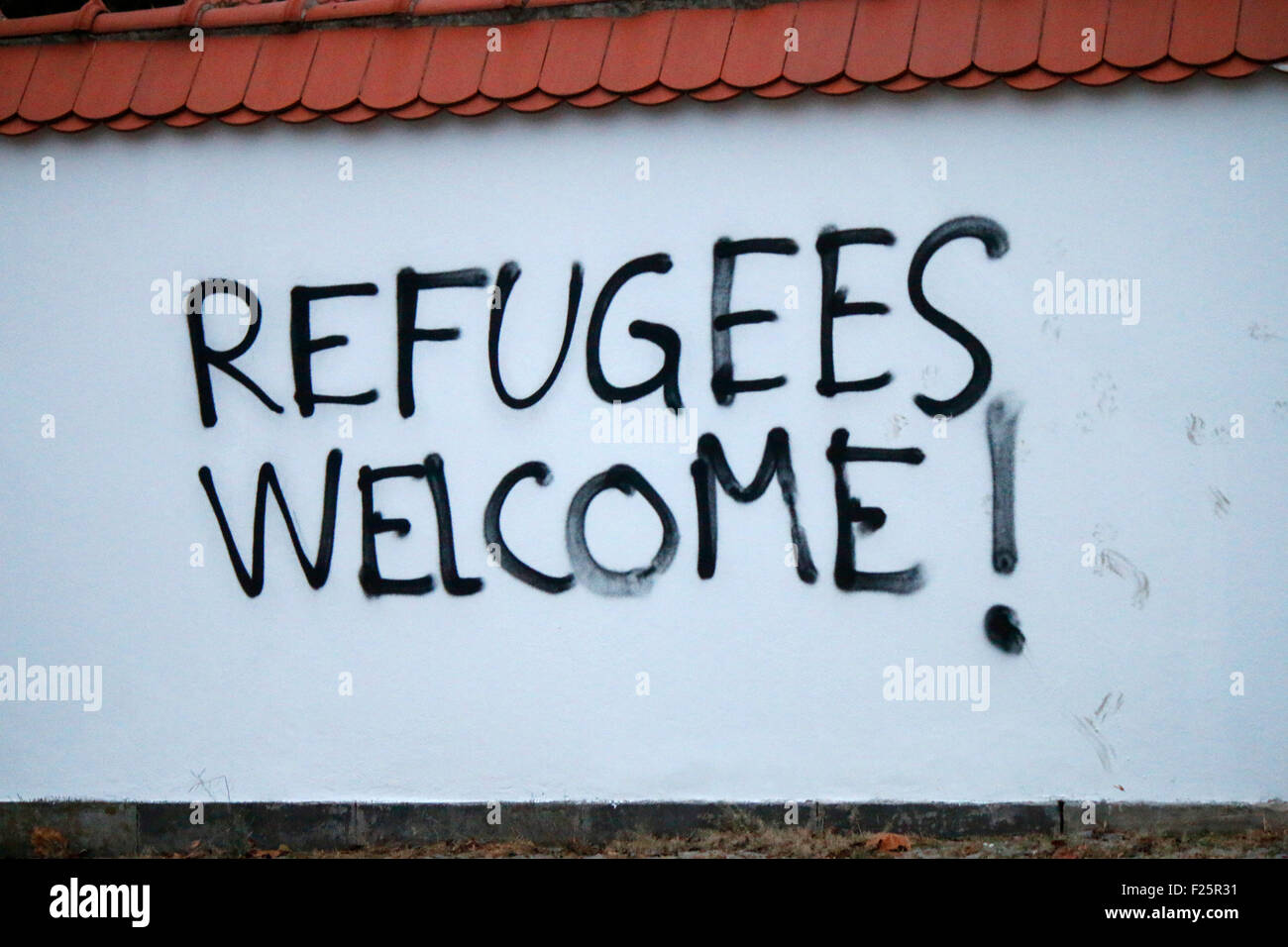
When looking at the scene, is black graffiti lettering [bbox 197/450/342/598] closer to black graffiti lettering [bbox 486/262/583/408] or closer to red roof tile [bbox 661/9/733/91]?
black graffiti lettering [bbox 486/262/583/408]

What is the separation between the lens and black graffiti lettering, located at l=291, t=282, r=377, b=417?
564cm

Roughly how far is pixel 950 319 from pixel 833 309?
46 cm

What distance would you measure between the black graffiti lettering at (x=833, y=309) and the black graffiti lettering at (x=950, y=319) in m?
0.16

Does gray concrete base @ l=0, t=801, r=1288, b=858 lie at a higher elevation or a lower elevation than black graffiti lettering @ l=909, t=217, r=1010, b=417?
lower

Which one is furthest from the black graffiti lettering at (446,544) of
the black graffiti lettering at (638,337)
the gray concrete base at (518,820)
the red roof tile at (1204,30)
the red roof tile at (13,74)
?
the red roof tile at (1204,30)

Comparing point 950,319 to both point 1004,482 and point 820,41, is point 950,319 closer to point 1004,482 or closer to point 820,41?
point 1004,482

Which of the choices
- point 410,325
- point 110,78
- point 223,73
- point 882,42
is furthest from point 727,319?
point 110,78

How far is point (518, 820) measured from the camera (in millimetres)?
5492

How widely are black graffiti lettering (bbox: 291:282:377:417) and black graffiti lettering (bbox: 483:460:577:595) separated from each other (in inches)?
29.8

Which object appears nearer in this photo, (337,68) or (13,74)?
(337,68)

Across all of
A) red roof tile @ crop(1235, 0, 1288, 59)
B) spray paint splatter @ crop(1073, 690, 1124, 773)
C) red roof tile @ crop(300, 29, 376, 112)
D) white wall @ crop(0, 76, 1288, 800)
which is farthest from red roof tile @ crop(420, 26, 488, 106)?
spray paint splatter @ crop(1073, 690, 1124, 773)

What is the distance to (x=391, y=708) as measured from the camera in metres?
5.60

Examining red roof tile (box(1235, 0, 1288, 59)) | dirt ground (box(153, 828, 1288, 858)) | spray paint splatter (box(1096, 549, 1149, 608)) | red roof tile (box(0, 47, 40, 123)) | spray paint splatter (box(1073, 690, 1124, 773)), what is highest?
red roof tile (box(0, 47, 40, 123))

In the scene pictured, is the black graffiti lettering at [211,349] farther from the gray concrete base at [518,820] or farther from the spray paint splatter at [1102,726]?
the spray paint splatter at [1102,726]
